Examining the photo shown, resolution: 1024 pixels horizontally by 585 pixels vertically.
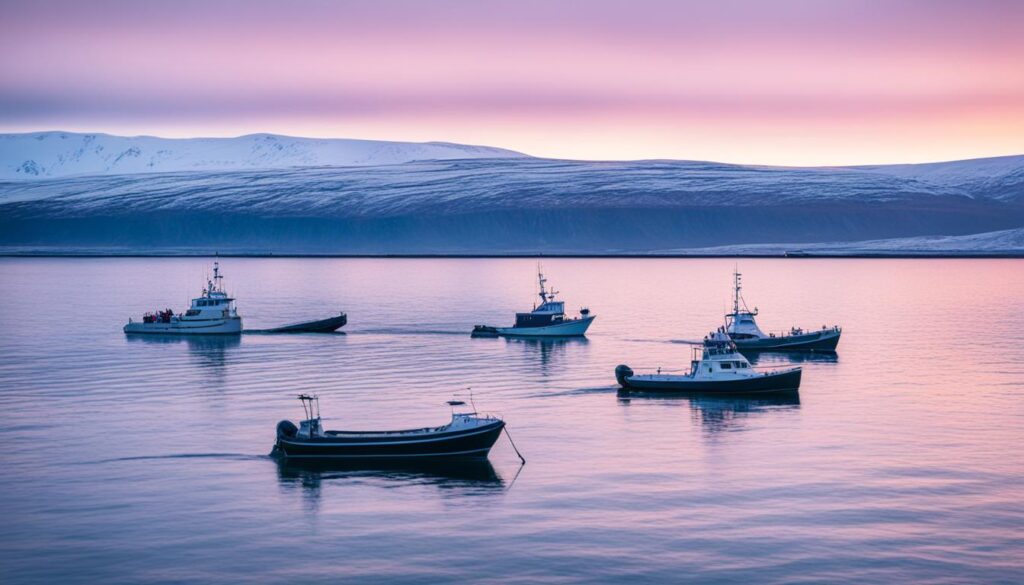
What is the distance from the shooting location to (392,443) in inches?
2537

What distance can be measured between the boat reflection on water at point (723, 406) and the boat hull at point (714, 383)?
441 mm

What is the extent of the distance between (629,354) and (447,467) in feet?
183

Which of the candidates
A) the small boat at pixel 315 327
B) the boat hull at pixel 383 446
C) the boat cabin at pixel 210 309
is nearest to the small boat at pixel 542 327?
the small boat at pixel 315 327

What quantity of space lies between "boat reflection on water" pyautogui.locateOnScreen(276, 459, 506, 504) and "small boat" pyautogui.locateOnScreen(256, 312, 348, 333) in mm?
76837

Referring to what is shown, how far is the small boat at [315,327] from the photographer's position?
14138cm

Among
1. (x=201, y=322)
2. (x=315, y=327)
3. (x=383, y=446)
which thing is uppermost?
(x=201, y=322)

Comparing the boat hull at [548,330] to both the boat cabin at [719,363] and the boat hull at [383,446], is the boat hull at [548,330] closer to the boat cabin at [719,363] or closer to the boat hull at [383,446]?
the boat cabin at [719,363]

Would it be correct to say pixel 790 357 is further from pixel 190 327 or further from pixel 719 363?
pixel 190 327

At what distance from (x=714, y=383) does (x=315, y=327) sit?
2515 inches

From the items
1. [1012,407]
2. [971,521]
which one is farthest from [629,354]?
[971,521]

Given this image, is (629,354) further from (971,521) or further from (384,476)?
(971,521)

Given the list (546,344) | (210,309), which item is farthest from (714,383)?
(210,309)

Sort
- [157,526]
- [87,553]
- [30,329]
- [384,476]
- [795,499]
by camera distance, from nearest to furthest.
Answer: [87,553], [157,526], [795,499], [384,476], [30,329]

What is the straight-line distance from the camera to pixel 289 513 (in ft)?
182
